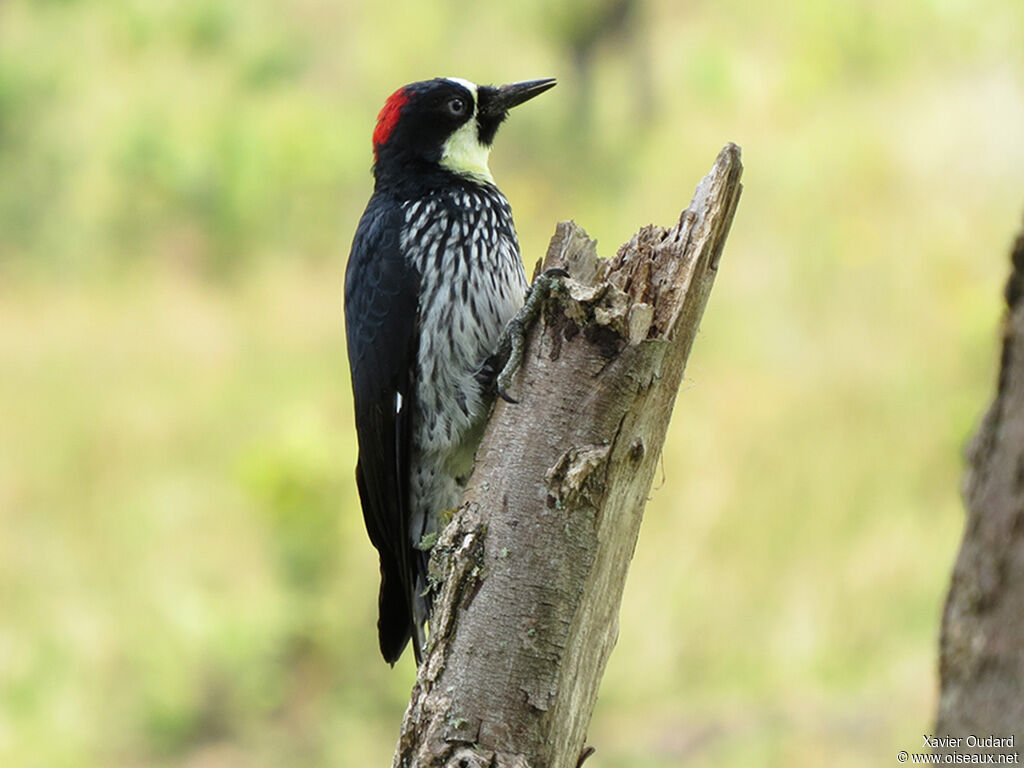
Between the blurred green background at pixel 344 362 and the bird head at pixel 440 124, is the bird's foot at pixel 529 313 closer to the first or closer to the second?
the bird head at pixel 440 124

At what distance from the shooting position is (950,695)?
1941mm

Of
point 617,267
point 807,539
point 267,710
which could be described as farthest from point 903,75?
point 617,267

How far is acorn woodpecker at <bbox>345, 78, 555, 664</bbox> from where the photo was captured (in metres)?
3.08

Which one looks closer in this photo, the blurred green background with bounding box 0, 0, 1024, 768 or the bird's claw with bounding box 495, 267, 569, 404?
the bird's claw with bounding box 495, 267, 569, 404

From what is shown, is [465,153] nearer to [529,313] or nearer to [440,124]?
[440,124]

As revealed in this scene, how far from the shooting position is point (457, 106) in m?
3.45

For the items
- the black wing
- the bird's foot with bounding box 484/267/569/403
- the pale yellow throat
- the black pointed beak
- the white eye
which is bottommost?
the bird's foot with bounding box 484/267/569/403

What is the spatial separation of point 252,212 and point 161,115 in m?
1.15

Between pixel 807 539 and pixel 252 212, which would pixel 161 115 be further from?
pixel 807 539

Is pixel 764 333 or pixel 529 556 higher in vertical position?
pixel 764 333

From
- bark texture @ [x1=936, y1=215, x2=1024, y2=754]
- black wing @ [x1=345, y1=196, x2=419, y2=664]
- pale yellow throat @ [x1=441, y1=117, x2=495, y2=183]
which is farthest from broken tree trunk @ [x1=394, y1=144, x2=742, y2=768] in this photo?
pale yellow throat @ [x1=441, y1=117, x2=495, y2=183]

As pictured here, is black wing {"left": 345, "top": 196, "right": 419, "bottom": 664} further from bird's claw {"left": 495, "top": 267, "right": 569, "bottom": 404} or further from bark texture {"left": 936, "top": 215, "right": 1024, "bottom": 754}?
bark texture {"left": 936, "top": 215, "right": 1024, "bottom": 754}

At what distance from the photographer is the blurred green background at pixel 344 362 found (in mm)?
6215

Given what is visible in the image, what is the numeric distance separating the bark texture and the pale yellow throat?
1772mm
